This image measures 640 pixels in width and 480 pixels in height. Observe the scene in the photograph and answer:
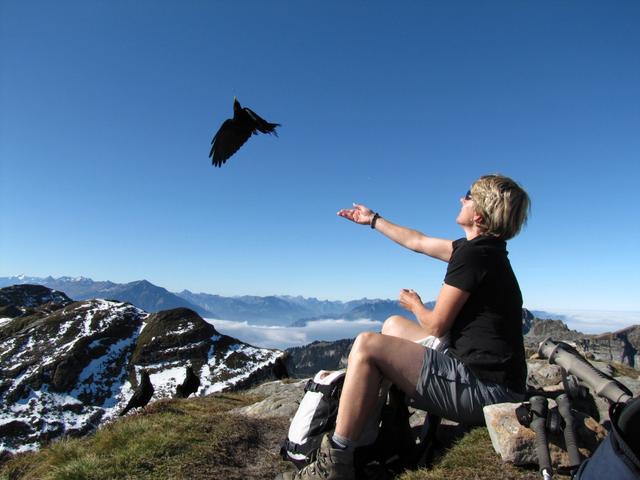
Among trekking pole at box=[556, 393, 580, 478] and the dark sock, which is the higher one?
trekking pole at box=[556, 393, 580, 478]

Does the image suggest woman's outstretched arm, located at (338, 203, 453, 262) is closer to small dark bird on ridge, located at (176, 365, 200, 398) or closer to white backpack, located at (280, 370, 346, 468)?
white backpack, located at (280, 370, 346, 468)

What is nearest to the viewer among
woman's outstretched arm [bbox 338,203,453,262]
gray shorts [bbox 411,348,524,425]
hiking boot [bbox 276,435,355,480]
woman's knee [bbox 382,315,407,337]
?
hiking boot [bbox 276,435,355,480]

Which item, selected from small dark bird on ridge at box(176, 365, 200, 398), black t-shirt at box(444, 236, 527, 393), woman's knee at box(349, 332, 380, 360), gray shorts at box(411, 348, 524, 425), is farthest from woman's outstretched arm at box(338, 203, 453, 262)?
small dark bird on ridge at box(176, 365, 200, 398)

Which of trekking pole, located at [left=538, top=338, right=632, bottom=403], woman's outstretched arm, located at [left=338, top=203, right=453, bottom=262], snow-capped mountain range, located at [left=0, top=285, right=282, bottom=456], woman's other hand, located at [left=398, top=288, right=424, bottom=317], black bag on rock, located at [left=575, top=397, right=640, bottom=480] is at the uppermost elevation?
woman's outstretched arm, located at [left=338, top=203, right=453, bottom=262]

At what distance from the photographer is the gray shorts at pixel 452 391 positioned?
5.05 metres

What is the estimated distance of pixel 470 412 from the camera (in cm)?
535

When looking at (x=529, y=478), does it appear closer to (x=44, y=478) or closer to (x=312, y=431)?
(x=312, y=431)

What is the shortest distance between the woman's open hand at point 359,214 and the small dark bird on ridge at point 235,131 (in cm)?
248

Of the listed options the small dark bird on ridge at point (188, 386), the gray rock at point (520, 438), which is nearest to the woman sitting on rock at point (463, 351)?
the gray rock at point (520, 438)

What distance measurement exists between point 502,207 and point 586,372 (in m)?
2.24

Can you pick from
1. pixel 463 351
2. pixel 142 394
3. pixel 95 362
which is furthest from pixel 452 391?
pixel 95 362

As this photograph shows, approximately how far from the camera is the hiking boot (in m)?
4.68

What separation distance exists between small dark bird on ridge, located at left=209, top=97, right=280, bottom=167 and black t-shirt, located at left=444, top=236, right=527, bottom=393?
5468 millimetres

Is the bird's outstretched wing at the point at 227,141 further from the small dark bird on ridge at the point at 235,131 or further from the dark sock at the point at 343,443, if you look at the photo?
the dark sock at the point at 343,443
